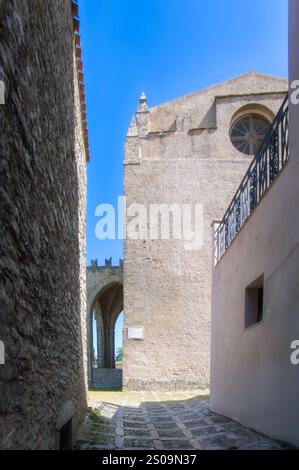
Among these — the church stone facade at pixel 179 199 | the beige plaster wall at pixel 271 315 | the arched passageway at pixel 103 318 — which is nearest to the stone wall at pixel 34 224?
the beige plaster wall at pixel 271 315

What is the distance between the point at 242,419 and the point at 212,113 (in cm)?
1164

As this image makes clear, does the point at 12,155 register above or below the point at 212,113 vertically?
below

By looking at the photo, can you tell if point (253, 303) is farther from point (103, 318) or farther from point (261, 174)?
point (103, 318)

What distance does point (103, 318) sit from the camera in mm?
26125

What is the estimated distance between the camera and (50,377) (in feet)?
10.7

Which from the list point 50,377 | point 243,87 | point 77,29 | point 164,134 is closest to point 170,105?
point 164,134

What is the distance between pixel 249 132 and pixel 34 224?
12.9 metres

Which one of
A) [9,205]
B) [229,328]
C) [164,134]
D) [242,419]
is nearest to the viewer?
[9,205]

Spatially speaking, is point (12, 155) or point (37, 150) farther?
point (37, 150)

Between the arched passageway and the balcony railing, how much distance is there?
41.3 ft

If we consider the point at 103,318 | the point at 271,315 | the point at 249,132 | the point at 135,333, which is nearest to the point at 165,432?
Answer: the point at 271,315

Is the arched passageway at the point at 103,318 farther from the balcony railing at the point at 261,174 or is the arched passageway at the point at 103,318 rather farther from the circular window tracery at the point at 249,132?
the balcony railing at the point at 261,174
